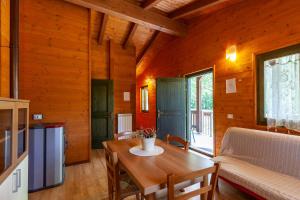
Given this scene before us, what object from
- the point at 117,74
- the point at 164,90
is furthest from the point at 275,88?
the point at 117,74

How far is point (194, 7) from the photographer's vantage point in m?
3.61

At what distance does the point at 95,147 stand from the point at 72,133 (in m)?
1.58

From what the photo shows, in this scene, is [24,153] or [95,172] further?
[95,172]

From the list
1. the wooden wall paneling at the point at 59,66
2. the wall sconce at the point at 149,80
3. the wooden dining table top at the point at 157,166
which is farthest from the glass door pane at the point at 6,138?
the wall sconce at the point at 149,80

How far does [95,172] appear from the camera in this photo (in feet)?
10.2

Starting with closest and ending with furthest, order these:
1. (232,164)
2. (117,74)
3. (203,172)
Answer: (203,172) → (232,164) → (117,74)

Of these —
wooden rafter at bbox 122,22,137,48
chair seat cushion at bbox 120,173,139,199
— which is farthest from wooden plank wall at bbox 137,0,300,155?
chair seat cushion at bbox 120,173,139,199

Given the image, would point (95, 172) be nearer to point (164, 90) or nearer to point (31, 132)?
point (31, 132)

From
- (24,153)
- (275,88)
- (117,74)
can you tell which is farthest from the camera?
(117,74)

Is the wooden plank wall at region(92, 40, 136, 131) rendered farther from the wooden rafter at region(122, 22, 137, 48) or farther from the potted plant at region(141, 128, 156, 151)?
the potted plant at region(141, 128, 156, 151)

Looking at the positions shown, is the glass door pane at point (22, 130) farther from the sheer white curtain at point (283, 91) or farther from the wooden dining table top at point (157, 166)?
the sheer white curtain at point (283, 91)

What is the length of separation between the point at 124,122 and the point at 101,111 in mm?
904

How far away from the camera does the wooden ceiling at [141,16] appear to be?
11.3ft

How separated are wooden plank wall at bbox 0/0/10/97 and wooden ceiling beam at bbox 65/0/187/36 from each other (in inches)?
44.4
